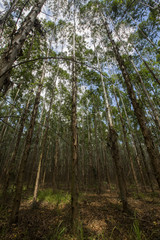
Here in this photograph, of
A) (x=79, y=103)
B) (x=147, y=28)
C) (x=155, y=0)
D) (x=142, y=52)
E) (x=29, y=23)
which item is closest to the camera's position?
(x=29, y=23)

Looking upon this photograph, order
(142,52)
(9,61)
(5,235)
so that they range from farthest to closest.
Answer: (142,52), (5,235), (9,61)

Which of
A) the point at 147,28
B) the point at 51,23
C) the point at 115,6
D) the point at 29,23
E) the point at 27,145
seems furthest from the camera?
the point at 147,28

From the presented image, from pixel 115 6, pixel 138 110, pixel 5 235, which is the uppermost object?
pixel 115 6

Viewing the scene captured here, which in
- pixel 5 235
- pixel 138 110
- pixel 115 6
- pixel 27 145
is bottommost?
pixel 5 235

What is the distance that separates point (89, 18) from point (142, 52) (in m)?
5.60

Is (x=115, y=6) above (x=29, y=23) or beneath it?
above

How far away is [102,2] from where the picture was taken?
7965mm

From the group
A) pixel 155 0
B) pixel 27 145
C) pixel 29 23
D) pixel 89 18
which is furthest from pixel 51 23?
pixel 27 145

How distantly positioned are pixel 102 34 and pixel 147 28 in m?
3.49

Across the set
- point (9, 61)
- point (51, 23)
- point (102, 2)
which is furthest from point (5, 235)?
point (102, 2)

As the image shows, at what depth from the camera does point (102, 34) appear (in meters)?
8.86

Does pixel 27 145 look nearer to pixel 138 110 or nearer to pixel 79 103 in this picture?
pixel 138 110

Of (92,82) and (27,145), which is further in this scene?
(92,82)

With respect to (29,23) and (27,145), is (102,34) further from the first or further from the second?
(27,145)
